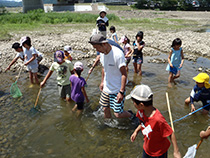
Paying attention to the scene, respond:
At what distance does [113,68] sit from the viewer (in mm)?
3498

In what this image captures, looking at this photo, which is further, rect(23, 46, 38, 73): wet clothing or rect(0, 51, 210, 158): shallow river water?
rect(23, 46, 38, 73): wet clothing

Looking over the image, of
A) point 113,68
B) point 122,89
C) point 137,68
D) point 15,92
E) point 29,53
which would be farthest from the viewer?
point 137,68

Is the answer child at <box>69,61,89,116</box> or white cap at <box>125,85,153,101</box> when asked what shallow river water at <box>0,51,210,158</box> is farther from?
white cap at <box>125,85,153,101</box>

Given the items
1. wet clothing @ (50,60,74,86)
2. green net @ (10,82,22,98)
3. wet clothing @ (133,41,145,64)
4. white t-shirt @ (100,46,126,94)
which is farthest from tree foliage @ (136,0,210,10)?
white t-shirt @ (100,46,126,94)

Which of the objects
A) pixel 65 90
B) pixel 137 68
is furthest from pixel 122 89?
pixel 137 68

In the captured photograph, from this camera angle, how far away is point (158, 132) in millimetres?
2305

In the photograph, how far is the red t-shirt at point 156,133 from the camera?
2.23 meters

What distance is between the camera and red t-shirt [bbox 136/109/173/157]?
2.23 m

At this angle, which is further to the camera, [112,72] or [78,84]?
[78,84]

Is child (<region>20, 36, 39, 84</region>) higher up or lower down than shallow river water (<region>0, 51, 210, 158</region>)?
higher up

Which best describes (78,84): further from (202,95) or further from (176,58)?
(176,58)

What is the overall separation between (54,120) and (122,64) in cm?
244

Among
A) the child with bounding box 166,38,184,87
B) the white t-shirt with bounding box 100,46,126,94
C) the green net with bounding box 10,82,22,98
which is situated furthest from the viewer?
the child with bounding box 166,38,184,87

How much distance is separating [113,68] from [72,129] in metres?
1.83
